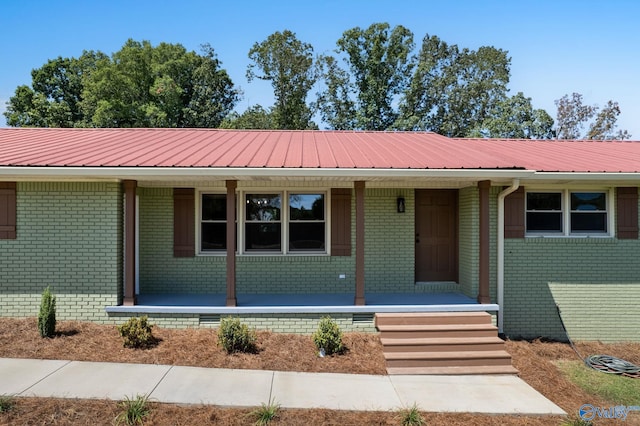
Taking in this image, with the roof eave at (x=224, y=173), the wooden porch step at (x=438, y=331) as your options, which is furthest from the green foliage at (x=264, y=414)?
the roof eave at (x=224, y=173)

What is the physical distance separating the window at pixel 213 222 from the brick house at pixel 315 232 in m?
0.03

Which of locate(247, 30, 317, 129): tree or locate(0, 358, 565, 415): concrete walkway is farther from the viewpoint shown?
locate(247, 30, 317, 129): tree

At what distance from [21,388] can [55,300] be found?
7.50 ft

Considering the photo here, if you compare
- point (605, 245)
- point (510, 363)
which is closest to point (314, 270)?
point (510, 363)

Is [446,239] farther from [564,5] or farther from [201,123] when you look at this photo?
[201,123]

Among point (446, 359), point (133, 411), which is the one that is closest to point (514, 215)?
point (446, 359)

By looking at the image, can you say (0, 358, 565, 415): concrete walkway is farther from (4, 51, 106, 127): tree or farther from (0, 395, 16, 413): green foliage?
(4, 51, 106, 127): tree

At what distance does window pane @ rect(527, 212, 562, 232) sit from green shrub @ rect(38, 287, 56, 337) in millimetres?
8730

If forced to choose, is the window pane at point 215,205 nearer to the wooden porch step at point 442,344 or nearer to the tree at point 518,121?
the wooden porch step at point 442,344

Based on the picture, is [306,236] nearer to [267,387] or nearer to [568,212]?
[267,387]

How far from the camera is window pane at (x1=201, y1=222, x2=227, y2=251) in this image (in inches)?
351

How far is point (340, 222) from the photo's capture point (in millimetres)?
8828

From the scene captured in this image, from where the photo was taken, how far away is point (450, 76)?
89.0 ft

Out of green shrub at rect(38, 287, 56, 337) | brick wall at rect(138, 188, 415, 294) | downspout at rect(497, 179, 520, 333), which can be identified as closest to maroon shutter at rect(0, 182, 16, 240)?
green shrub at rect(38, 287, 56, 337)
